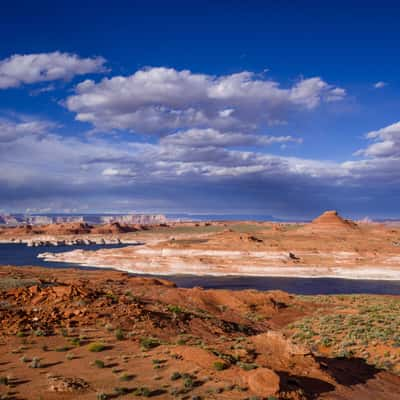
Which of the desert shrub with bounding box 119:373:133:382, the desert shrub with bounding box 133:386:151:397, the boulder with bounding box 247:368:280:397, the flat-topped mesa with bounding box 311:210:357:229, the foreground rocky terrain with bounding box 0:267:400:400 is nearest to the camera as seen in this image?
the desert shrub with bounding box 133:386:151:397

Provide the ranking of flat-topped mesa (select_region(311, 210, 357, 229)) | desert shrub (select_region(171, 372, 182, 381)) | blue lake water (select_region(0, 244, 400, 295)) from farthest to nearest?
flat-topped mesa (select_region(311, 210, 357, 229)), blue lake water (select_region(0, 244, 400, 295)), desert shrub (select_region(171, 372, 182, 381))

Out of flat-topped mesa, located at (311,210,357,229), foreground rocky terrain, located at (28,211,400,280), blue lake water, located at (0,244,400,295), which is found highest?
flat-topped mesa, located at (311,210,357,229)

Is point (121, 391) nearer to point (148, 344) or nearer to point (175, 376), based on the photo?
point (175, 376)

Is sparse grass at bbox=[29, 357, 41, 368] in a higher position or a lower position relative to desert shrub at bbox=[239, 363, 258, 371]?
lower

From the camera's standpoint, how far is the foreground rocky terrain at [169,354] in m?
11.7

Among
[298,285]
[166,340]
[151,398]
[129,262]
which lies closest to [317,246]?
[298,285]

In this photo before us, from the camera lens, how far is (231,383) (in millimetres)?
12180

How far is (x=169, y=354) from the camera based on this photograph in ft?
48.6

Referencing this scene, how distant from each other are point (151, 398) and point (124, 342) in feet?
21.2

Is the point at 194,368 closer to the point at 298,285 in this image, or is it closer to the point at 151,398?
the point at 151,398

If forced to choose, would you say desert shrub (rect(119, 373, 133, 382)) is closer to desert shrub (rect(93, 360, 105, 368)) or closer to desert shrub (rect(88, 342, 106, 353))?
desert shrub (rect(93, 360, 105, 368))

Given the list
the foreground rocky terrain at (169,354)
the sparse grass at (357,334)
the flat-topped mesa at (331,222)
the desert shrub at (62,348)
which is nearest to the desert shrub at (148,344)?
the foreground rocky terrain at (169,354)

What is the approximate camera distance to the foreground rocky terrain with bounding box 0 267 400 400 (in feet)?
38.4

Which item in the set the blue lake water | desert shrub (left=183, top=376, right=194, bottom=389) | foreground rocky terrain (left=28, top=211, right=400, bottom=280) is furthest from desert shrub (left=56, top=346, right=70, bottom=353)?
foreground rocky terrain (left=28, top=211, right=400, bottom=280)
